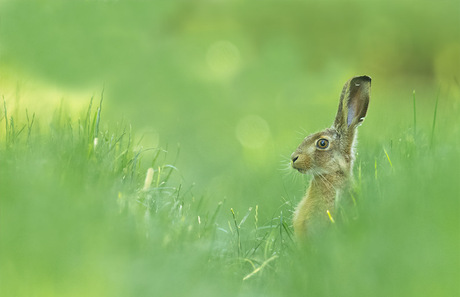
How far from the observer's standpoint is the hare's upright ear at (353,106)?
16.7ft

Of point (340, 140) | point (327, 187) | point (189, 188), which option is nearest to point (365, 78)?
point (340, 140)

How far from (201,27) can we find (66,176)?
10975mm

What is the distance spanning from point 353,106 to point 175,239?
2.05 meters

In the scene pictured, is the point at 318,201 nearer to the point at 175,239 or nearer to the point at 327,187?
the point at 327,187

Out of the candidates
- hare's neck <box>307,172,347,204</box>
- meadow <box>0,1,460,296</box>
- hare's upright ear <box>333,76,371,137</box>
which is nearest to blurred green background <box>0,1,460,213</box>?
meadow <box>0,1,460,296</box>

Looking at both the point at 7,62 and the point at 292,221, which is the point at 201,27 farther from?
the point at 292,221

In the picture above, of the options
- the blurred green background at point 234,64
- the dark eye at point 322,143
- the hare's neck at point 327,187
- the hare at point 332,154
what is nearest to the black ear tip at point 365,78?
the hare at point 332,154

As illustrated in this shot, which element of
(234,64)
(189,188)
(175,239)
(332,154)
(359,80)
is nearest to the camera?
(175,239)

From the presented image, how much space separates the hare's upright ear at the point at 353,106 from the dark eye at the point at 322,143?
6.5 inches

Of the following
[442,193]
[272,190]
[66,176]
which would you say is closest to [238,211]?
[272,190]

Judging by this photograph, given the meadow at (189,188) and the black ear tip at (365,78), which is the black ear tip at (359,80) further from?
the meadow at (189,188)

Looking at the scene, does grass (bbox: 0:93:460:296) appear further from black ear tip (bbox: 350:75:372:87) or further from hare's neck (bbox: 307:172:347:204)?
black ear tip (bbox: 350:75:372:87)

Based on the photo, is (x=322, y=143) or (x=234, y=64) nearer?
(x=322, y=143)

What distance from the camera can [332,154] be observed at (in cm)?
501
